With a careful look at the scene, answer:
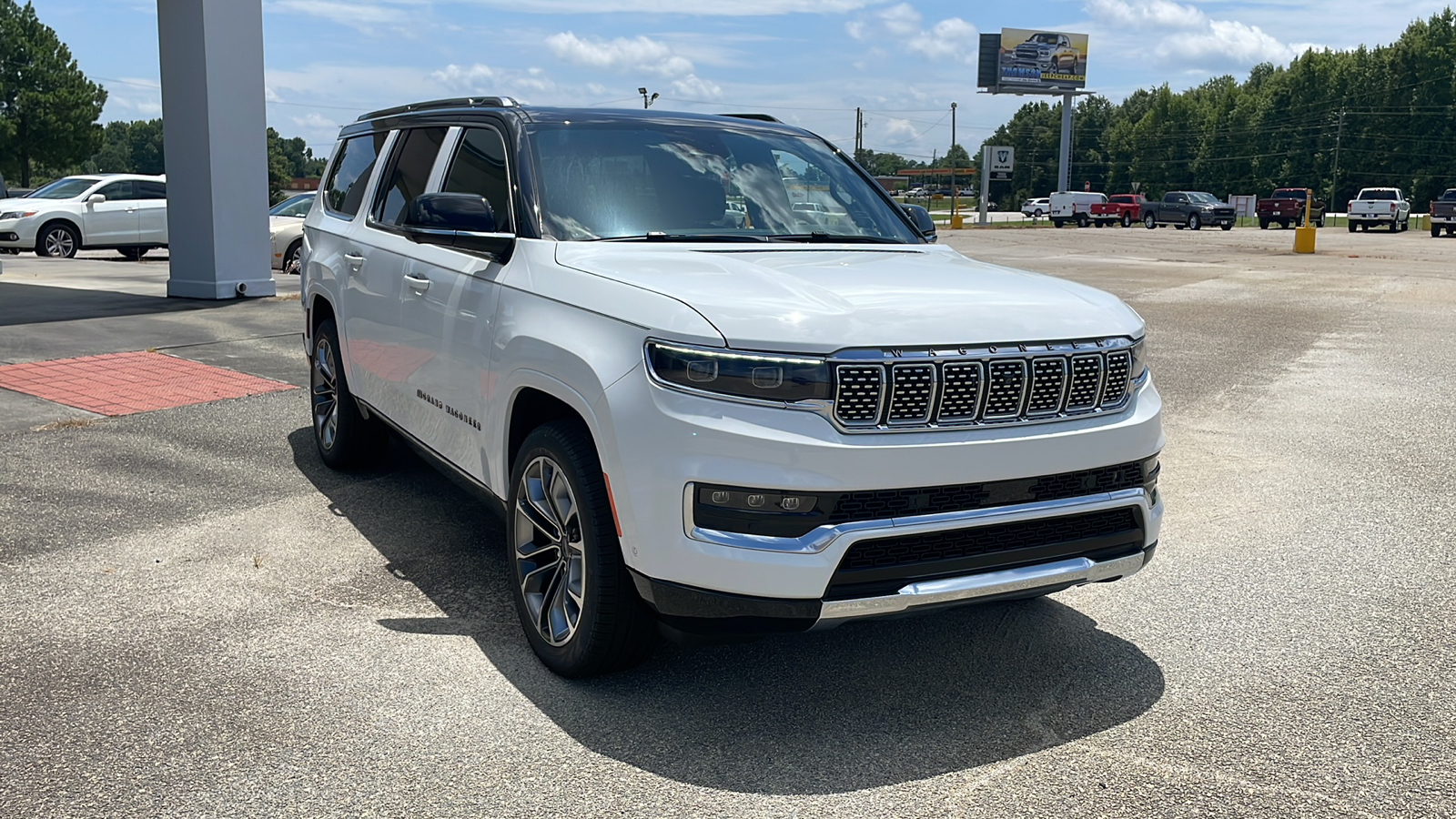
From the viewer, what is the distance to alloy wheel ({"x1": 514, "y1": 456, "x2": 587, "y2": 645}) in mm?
3842

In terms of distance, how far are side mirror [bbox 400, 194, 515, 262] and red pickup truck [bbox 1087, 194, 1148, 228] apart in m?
66.4

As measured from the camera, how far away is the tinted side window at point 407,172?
5.45m

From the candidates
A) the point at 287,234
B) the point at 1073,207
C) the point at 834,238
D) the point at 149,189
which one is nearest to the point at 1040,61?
the point at 1073,207

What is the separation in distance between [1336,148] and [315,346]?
108 m

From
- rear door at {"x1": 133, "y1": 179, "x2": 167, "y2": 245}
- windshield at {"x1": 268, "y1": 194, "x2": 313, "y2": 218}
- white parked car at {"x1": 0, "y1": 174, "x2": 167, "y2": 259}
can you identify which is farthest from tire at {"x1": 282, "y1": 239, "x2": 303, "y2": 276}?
rear door at {"x1": 133, "y1": 179, "x2": 167, "y2": 245}

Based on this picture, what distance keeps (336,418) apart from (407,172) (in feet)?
5.12

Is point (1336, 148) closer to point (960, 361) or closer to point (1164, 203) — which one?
point (1164, 203)

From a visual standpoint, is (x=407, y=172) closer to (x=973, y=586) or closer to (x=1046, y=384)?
(x=1046, y=384)

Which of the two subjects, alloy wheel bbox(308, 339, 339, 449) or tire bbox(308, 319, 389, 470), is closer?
tire bbox(308, 319, 389, 470)

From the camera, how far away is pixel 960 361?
3.45m

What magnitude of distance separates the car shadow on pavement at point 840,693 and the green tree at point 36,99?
67.4 metres

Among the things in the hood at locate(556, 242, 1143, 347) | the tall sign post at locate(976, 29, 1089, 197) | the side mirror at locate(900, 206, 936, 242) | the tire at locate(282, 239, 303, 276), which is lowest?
the tire at locate(282, 239, 303, 276)

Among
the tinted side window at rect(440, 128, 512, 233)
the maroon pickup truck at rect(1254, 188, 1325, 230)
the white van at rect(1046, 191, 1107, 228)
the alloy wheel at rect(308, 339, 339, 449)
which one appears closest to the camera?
the tinted side window at rect(440, 128, 512, 233)

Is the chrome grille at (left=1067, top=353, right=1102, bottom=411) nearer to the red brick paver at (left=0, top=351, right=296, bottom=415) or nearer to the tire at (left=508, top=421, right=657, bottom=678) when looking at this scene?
the tire at (left=508, top=421, right=657, bottom=678)
